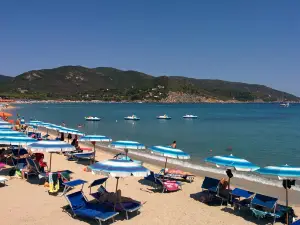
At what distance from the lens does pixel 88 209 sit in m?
10.6

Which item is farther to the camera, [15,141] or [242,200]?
[15,141]

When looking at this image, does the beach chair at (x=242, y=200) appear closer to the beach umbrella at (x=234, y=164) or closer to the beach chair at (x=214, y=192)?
the beach chair at (x=214, y=192)

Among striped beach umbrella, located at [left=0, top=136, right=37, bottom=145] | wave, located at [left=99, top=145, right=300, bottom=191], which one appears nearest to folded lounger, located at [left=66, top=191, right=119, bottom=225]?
striped beach umbrella, located at [left=0, top=136, right=37, bottom=145]

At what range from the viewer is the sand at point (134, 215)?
1057cm

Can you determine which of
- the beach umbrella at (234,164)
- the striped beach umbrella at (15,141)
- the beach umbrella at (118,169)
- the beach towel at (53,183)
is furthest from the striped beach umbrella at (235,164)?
the striped beach umbrella at (15,141)

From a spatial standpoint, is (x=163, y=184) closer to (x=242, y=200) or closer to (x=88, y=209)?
(x=242, y=200)

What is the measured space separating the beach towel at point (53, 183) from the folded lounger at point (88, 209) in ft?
7.67

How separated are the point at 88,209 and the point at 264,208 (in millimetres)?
6178

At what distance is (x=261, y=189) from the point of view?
16719 millimetres

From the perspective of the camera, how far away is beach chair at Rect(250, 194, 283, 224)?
1102 cm

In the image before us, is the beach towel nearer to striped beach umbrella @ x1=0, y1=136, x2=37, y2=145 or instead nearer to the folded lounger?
the folded lounger

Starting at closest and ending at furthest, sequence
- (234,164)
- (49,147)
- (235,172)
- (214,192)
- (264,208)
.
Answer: (264,208)
(234,164)
(49,147)
(214,192)
(235,172)

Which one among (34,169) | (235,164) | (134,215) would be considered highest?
(235,164)

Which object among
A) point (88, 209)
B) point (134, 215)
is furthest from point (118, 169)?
point (134, 215)
